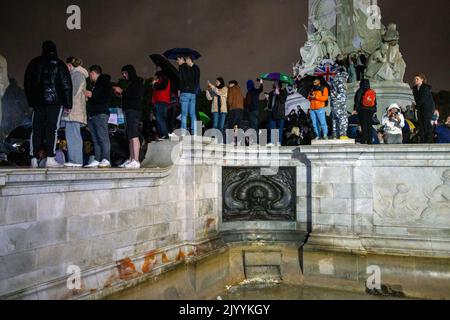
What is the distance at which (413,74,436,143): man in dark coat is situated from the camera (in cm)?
886

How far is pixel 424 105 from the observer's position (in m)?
8.88

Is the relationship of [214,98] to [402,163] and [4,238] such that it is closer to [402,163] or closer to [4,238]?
[402,163]

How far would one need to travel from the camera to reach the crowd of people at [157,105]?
19.5 ft

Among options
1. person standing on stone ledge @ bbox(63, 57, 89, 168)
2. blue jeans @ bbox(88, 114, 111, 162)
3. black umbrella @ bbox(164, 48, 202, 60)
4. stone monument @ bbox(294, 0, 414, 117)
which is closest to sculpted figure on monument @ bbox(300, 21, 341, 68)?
stone monument @ bbox(294, 0, 414, 117)

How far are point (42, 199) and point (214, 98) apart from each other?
5.97 meters

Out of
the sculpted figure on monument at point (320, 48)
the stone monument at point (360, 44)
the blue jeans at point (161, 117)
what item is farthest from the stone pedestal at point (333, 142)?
the sculpted figure on monument at point (320, 48)

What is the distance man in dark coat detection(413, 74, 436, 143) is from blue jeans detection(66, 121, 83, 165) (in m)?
7.09

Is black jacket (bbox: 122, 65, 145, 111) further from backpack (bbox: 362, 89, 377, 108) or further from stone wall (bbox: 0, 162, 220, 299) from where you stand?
backpack (bbox: 362, 89, 377, 108)

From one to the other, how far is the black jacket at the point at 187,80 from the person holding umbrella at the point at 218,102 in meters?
1.48

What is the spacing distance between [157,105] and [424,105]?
5761 mm

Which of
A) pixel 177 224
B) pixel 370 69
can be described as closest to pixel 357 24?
pixel 370 69

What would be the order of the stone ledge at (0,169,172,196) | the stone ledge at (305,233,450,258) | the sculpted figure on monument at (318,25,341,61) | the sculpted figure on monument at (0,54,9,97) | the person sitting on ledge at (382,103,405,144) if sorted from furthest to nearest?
the sculpted figure on monument at (318,25,341,61)
the person sitting on ledge at (382,103,405,144)
the stone ledge at (305,233,450,258)
the sculpted figure on monument at (0,54,9,97)
the stone ledge at (0,169,172,196)

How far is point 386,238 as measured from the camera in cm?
798

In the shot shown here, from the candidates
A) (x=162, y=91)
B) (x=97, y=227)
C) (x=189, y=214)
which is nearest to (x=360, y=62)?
(x=162, y=91)
